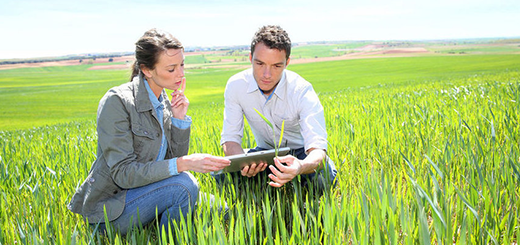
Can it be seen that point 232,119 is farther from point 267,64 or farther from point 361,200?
point 361,200

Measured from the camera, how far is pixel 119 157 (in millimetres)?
2072

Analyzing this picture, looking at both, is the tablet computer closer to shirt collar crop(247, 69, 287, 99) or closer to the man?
the man

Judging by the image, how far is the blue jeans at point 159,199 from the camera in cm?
216

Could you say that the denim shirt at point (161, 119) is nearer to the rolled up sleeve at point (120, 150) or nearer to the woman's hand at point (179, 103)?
the woman's hand at point (179, 103)

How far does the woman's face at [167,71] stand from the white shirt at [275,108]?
2.38 feet

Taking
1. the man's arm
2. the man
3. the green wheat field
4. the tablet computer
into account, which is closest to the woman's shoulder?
the green wheat field

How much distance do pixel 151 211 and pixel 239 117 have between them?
1.17 m

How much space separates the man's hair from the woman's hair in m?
0.60

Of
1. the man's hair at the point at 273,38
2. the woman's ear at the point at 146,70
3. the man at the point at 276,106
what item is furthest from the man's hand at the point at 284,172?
the woman's ear at the point at 146,70

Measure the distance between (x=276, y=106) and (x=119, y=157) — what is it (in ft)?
4.32

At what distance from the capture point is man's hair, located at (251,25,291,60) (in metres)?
2.57

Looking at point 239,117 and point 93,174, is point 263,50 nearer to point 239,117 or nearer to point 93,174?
point 239,117

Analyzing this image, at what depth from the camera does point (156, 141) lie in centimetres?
233

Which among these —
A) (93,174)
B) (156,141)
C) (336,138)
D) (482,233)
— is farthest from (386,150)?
(93,174)
